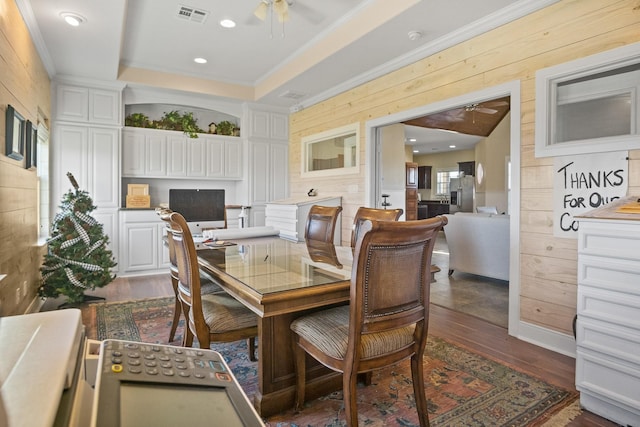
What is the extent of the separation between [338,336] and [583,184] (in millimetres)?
2113

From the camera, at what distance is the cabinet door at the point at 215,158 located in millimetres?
5882

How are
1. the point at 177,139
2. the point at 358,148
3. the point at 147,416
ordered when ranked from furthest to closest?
the point at 177,139 → the point at 358,148 → the point at 147,416

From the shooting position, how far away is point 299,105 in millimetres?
5988

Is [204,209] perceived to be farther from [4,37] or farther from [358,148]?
[4,37]

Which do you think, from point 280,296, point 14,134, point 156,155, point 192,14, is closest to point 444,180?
point 156,155

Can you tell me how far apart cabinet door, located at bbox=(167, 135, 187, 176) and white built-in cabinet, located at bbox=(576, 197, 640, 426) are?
5.17 meters

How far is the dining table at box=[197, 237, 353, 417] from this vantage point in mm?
1595

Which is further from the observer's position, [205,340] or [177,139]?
[177,139]

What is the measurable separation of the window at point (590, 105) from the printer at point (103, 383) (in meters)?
2.88

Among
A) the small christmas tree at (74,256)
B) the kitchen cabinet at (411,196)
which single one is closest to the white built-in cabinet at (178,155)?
the small christmas tree at (74,256)

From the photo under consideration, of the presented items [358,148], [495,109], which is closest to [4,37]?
[358,148]

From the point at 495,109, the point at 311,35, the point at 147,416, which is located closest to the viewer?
the point at 147,416

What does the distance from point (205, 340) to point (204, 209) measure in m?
4.44

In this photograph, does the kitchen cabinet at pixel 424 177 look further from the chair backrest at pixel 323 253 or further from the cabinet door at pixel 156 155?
the chair backrest at pixel 323 253
